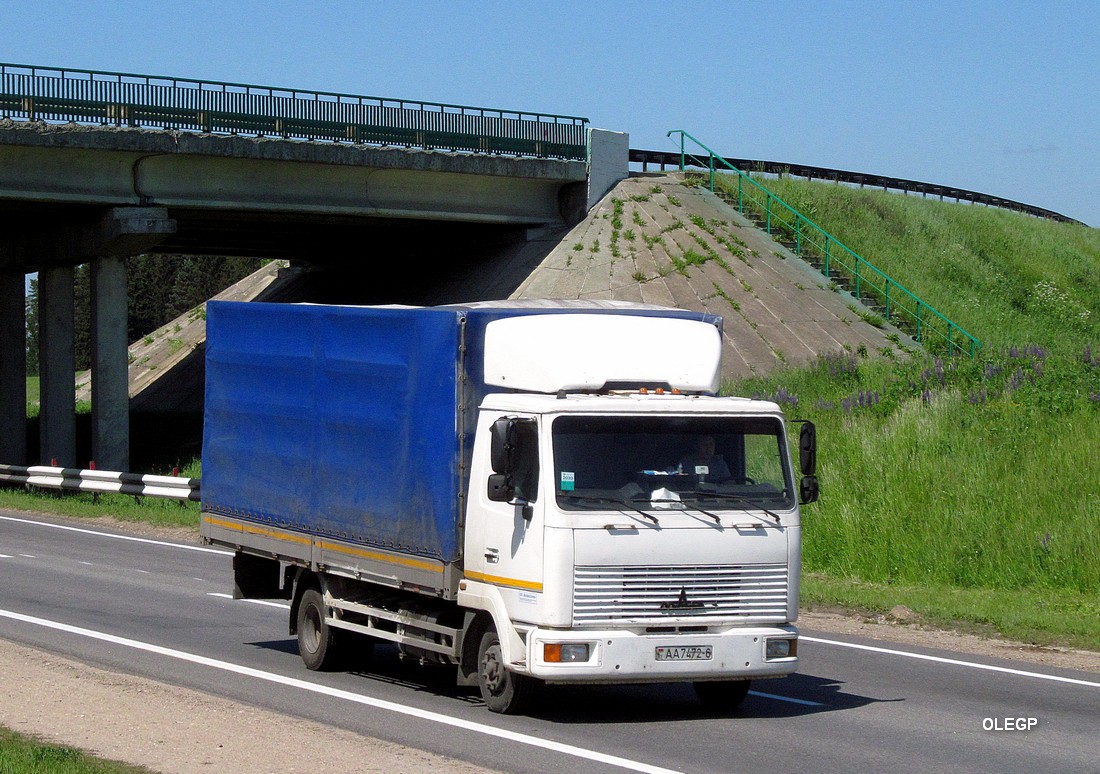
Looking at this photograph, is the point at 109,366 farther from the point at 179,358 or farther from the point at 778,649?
the point at 778,649

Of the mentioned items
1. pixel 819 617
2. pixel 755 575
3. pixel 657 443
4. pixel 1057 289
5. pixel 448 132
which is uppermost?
pixel 448 132

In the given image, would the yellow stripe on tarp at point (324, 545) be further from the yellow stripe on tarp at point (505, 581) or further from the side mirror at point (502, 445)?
the side mirror at point (502, 445)

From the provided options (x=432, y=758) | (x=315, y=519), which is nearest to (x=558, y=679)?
(x=432, y=758)

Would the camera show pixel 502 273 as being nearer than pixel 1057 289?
Yes

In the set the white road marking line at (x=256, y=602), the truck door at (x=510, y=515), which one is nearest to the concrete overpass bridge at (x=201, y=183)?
the white road marking line at (x=256, y=602)

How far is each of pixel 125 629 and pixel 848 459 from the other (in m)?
11.6

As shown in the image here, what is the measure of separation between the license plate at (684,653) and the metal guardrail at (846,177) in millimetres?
36766

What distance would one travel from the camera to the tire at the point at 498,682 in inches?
407

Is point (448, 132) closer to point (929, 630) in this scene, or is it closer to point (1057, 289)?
point (1057, 289)

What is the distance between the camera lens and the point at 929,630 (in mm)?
15133

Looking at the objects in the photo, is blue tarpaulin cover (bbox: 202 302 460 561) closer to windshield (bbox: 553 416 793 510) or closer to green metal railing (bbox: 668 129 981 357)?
windshield (bbox: 553 416 793 510)

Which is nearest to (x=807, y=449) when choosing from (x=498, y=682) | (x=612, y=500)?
(x=612, y=500)

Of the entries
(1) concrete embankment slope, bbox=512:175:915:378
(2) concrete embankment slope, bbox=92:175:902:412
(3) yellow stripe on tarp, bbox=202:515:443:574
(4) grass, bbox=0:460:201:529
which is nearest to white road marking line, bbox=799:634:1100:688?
(3) yellow stripe on tarp, bbox=202:515:443:574

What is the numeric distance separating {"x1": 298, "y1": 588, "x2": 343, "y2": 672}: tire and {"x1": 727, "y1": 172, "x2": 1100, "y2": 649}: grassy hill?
22.1 ft
